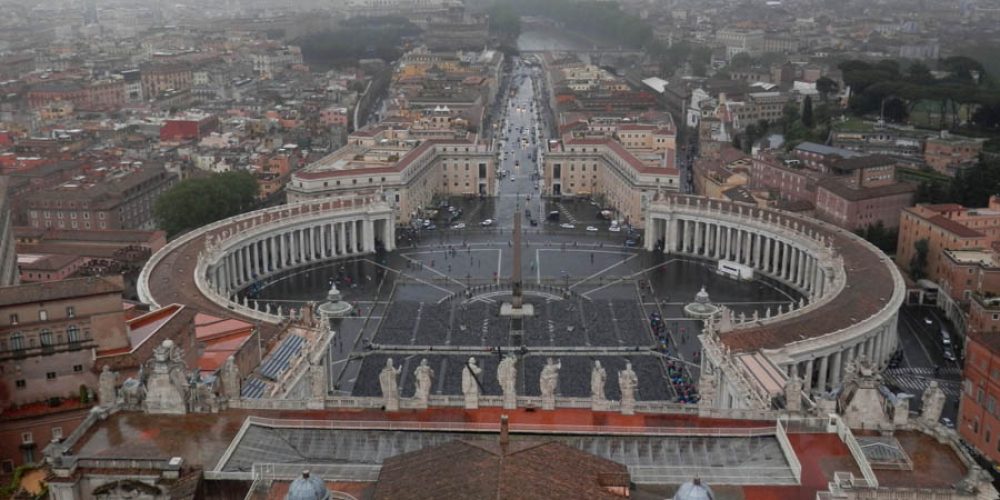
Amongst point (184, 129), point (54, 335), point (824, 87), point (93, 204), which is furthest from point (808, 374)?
point (824, 87)

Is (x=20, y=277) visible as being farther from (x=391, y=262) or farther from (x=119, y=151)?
(x=119, y=151)

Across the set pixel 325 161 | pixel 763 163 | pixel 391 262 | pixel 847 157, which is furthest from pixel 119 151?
pixel 847 157

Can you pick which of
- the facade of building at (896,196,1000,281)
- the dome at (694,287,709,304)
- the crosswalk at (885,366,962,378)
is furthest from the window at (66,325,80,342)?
the facade of building at (896,196,1000,281)

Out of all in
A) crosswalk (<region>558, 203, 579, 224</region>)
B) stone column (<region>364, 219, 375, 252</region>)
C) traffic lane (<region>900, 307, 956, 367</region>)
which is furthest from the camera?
crosswalk (<region>558, 203, 579, 224</region>)

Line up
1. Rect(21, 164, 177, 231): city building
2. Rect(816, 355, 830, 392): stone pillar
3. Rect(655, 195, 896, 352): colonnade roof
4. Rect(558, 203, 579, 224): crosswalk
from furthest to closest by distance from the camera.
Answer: Rect(558, 203, 579, 224): crosswalk < Rect(21, 164, 177, 231): city building < Rect(816, 355, 830, 392): stone pillar < Rect(655, 195, 896, 352): colonnade roof

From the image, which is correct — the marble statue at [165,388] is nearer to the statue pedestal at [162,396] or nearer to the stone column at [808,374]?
the statue pedestal at [162,396]

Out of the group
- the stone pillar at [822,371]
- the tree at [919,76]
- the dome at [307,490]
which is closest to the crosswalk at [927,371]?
the stone pillar at [822,371]

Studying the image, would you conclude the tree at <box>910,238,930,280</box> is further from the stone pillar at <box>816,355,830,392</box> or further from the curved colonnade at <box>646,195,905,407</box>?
the stone pillar at <box>816,355,830,392</box>
